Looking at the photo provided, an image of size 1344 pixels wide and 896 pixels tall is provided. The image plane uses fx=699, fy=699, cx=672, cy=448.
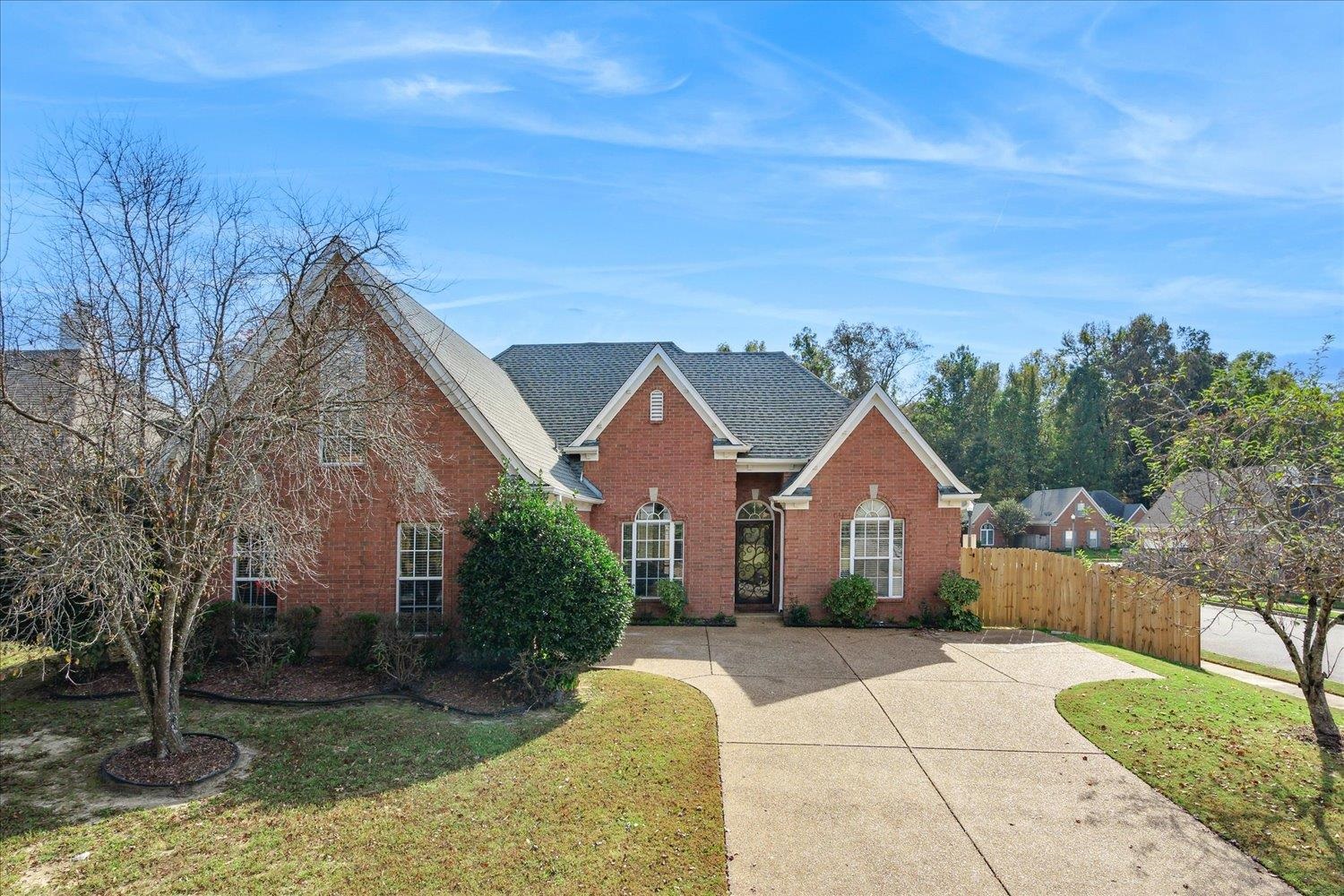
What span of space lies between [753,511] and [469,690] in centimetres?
1021

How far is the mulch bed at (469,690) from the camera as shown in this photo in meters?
9.84

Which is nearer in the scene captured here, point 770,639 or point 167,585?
point 167,585

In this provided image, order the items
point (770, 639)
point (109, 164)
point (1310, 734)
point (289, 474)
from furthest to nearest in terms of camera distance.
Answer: point (770, 639)
point (289, 474)
point (1310, 734)
point (109, 164)

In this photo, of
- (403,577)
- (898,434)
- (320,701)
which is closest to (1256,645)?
(898,434)

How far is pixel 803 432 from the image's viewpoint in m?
19.0

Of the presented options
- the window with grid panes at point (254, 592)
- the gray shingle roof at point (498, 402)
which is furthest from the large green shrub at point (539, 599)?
the window with grid panes at point (254, 592)

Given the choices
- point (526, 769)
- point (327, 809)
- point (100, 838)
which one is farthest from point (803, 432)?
point (100, 838)

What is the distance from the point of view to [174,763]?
25.2 ft

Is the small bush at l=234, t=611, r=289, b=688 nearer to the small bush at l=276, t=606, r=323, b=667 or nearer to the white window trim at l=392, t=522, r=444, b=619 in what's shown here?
the small bush at l=276, t=606, r=323, b=667

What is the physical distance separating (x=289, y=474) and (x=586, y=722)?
272 inches

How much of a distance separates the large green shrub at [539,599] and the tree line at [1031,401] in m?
49.3

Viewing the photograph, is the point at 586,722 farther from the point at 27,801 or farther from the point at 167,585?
the point at 27,801

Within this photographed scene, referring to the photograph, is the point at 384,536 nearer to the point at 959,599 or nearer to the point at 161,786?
the point at 161,786

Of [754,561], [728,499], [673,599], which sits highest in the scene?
[728,499]
